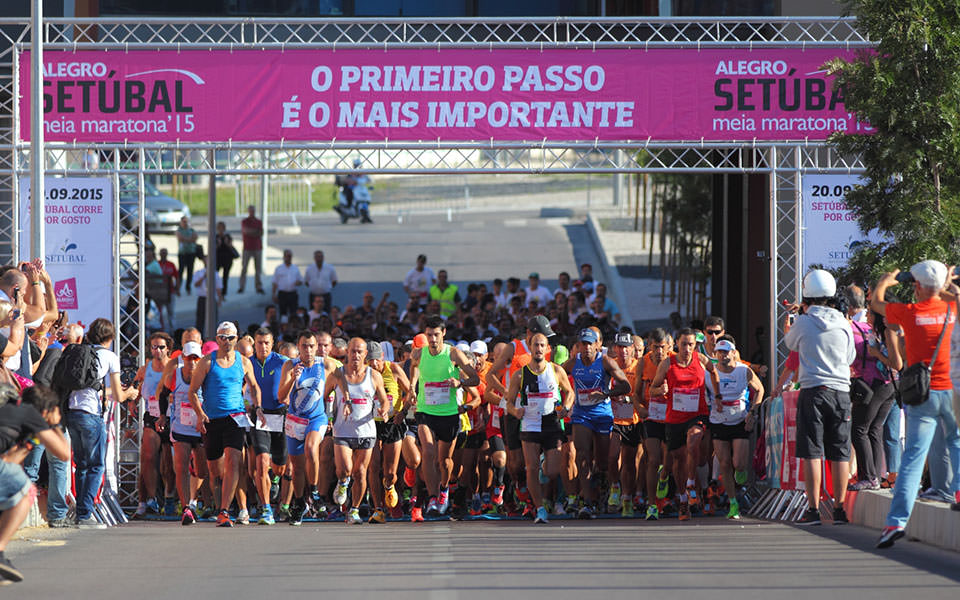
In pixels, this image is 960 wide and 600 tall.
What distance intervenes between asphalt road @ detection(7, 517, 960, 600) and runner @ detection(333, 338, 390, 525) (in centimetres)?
80

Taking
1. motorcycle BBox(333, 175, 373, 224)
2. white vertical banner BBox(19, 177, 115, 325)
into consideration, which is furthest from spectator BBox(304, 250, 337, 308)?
motorcycle BBox(333, 175, 373, 224)

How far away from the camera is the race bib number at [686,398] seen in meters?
13.6

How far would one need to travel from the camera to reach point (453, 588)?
8.55 m

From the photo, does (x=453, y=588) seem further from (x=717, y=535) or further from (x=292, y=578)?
(x=717, y=535)

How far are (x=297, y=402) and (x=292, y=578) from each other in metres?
4.44

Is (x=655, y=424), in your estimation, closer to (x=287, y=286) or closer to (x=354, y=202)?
(x=287, y=286)

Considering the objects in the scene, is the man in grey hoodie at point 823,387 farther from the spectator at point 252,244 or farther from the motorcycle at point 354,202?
the motorcycle at point 354,202

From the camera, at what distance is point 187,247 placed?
3141cm

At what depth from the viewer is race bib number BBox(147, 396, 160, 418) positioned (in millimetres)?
14305

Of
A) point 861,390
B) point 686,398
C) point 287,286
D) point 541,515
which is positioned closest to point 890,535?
point 861,390

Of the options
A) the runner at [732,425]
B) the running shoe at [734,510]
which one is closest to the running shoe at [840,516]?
the running shoe at [734,510]

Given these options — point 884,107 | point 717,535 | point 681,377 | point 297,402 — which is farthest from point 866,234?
point 297,402

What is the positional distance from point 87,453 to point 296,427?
6.46 feet

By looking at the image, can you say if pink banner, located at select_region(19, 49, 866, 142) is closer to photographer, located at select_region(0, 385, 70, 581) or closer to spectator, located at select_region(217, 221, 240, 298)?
photographer, located at select_region(0, 385, 70, 581)
